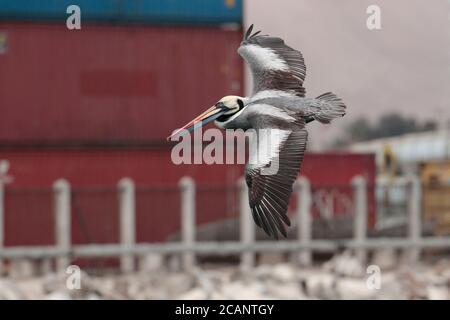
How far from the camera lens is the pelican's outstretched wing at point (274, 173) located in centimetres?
336

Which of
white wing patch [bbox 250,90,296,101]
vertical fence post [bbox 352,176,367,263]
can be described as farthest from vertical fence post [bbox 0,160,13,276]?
white wing patch [bbox 250,90,296,101]

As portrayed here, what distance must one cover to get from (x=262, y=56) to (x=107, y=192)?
1126 inches

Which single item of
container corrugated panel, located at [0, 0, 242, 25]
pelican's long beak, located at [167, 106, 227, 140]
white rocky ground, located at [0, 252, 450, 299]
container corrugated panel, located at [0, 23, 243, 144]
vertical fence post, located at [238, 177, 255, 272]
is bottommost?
white rocky ground, located at [0, 252, 450, 299]

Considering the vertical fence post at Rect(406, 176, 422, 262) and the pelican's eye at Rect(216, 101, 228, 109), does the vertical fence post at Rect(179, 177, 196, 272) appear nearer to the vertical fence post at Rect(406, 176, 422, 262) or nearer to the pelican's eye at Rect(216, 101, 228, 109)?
the vertical fence post at Rect(406, 176, 422, 262)

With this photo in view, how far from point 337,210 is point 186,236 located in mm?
6873

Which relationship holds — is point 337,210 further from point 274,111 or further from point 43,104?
point 274,111

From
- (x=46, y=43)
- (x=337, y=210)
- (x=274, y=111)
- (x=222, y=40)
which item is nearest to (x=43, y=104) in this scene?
(x=46, y=43)

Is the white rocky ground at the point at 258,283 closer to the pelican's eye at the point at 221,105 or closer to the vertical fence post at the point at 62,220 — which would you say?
the vertical fence post at the point at 62,220

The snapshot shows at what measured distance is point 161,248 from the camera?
30250 mm

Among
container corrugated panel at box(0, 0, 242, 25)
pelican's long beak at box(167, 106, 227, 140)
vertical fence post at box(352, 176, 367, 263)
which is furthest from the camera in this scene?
container corrugated panel at box(0, 0, 242, 25)

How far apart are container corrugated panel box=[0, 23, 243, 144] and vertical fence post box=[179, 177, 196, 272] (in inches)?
101

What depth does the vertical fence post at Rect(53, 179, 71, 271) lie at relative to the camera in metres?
30.0

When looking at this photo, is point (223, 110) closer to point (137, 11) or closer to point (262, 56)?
point (262, 56)
